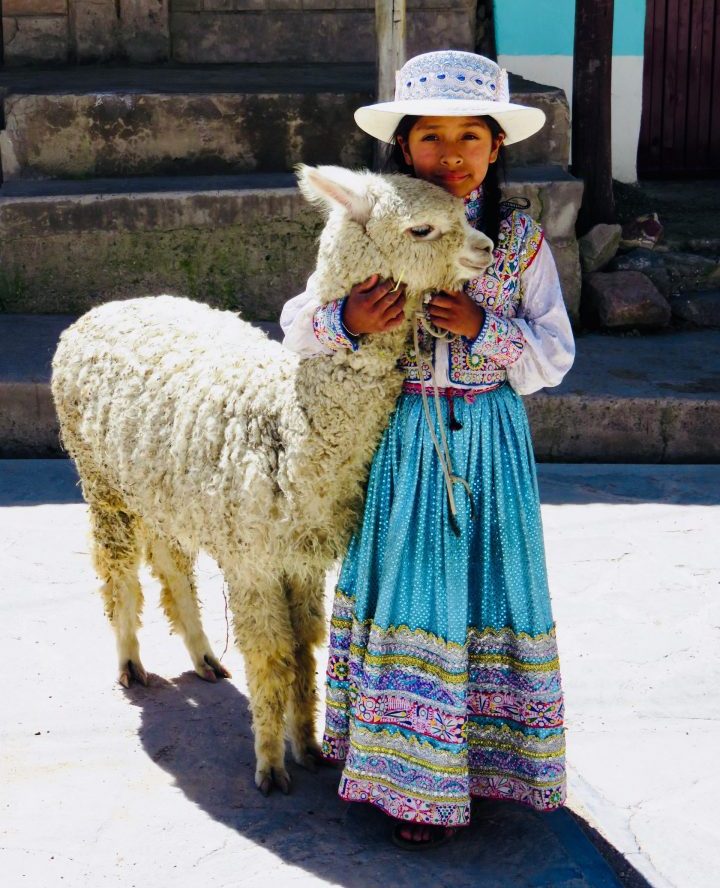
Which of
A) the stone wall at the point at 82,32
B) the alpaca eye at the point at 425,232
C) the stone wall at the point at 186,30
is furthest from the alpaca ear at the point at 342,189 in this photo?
the stone wall at the point at 82,32

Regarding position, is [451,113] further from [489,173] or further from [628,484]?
[628,484]

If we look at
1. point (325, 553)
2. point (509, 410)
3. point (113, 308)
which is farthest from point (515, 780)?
point (113, 308)

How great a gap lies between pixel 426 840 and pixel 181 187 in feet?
14.6

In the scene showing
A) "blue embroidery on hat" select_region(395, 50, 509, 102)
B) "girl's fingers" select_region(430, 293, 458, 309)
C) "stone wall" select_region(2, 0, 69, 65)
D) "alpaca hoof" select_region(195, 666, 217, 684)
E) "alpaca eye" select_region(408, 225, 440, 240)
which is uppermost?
"stone wall" select_region(2, 0, 69, 65)

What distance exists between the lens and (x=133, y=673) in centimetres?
369

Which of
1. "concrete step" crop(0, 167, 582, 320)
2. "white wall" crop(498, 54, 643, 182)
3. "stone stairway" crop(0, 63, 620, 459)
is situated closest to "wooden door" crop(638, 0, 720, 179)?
"white wall" crop(498, 54, 643, 182)

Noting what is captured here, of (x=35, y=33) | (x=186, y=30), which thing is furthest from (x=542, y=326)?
(x=35, y=33)

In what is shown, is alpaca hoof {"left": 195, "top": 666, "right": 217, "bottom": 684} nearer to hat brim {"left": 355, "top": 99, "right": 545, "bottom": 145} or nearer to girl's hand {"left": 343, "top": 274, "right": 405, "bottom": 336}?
girl's hand {"left": 343, "top": 274, "right": 405, "bottom": 336}

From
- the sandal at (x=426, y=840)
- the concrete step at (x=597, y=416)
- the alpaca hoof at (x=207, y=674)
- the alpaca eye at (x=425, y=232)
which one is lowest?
the alpaca hoof at (x=207, y=674)

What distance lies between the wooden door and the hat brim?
24.2ft

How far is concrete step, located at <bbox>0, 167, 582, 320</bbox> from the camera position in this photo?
6.36 metres

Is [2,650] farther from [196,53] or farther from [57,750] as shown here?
[196,53]

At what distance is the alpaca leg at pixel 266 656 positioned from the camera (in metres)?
3.02

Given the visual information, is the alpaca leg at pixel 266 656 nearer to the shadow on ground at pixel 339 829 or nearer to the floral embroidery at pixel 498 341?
the shadow on ground at pixel 339 829
